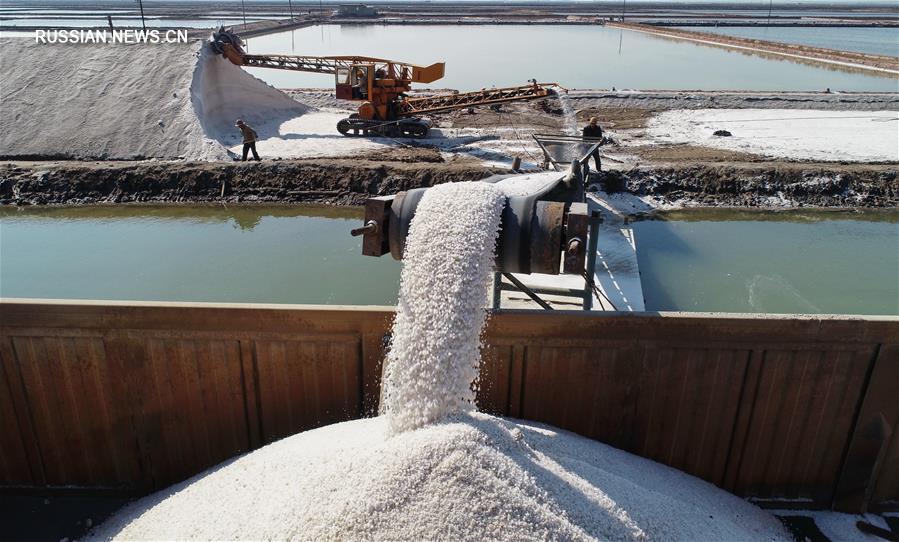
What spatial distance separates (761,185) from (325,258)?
26.5ft

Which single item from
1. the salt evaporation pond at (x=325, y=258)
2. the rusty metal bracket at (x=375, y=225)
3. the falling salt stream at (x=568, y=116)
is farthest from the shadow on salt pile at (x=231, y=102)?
the rusty metal bracket at (x=375, y=225)

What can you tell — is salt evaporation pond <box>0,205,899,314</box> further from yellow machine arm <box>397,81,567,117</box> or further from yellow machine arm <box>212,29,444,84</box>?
yellow machine arm <box>212,29,444,84</box>

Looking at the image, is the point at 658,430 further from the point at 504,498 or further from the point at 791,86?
the point at 791,86

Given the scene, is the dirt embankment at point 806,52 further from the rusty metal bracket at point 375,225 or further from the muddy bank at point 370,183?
the rusty metal bracket at point 375,225

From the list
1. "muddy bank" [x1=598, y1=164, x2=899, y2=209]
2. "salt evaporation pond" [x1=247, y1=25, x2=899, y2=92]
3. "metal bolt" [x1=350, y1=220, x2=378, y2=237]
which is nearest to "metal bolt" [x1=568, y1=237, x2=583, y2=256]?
"metal bolt" [x1=350, y1=220, x2=378, y2=237]

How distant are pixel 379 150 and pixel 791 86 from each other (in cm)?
1736

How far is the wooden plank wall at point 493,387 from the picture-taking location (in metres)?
3.23

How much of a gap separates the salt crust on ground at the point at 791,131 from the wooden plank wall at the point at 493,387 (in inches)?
435

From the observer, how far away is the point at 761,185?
11.3m

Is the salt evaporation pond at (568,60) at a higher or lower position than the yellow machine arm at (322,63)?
lower

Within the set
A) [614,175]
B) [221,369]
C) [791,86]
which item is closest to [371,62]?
[614,175]

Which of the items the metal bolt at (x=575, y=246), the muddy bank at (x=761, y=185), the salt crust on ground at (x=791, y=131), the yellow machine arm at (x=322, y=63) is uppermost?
the metal bolt at (x=575, y=246)

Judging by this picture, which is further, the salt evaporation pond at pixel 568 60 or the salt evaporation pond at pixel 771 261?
the salt evaporation pond at pixel 568 60

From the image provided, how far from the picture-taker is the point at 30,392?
3.36 m
